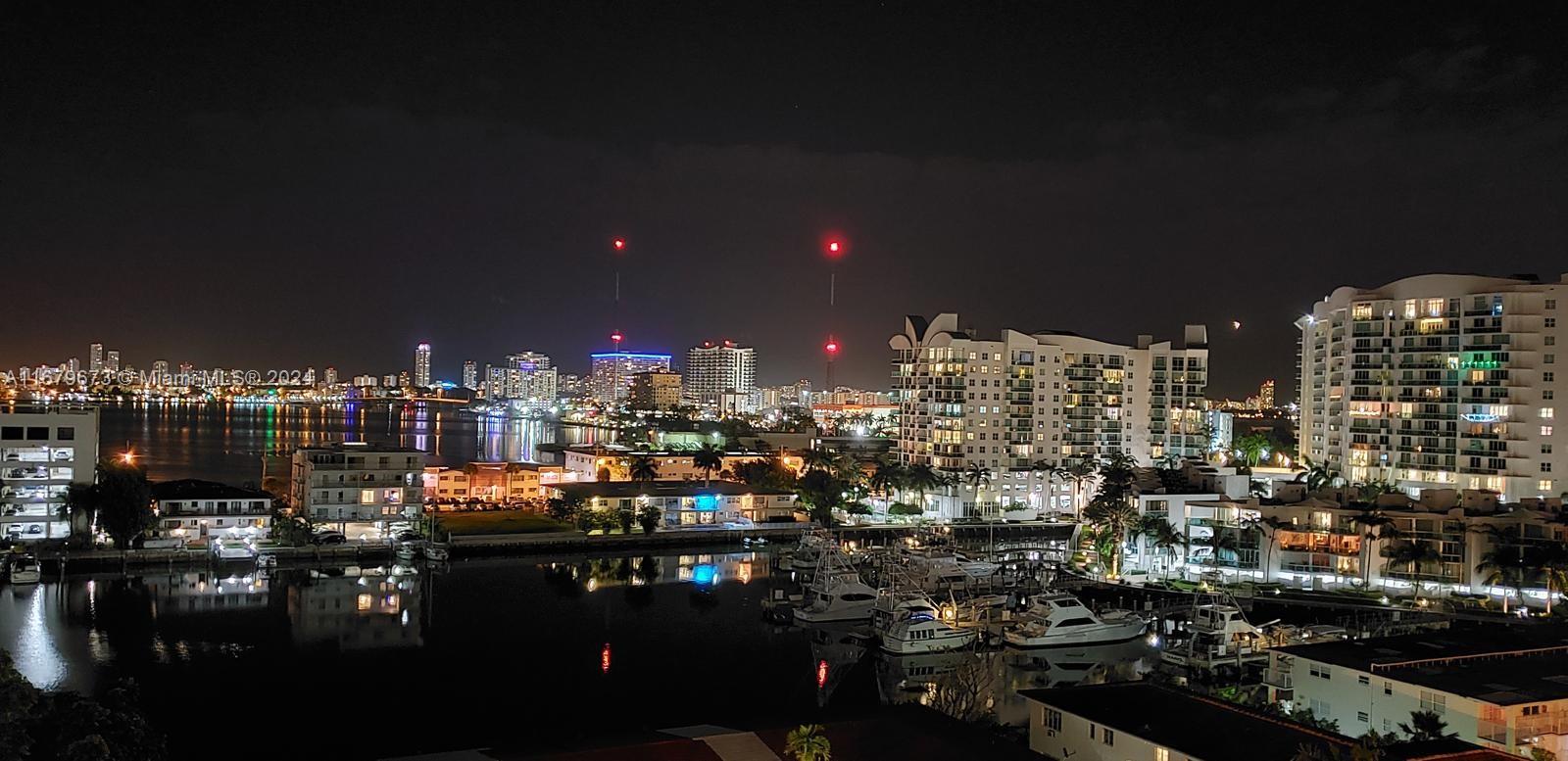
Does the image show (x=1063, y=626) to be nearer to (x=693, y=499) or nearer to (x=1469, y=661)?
(x=1469, y=661)

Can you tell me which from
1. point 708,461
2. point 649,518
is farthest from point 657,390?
point 649,518

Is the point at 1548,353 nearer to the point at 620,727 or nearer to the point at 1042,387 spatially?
the point at 1042,387

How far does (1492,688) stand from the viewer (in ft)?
39.0

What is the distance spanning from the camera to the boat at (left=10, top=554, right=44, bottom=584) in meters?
23.3

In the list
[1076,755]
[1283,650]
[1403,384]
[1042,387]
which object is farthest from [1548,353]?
[1076,755]

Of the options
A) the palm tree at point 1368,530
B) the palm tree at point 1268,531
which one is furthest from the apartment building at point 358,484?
the palm tree at point 1368,530

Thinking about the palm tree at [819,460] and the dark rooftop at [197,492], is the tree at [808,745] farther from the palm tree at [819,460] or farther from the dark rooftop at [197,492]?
the palm tree at [819,460]

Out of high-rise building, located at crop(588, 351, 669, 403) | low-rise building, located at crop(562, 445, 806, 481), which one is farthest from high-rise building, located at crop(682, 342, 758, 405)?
low-rise building, located at crop(562, 445, 806, 481)

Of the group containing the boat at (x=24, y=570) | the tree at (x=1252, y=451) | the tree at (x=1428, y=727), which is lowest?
the boat at (x=24, y=570)

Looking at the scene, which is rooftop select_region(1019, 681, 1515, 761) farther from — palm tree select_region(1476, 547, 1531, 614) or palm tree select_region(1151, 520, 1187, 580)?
palm tree select_region(1151, 520, 1187, 580)

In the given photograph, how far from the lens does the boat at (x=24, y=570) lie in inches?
918

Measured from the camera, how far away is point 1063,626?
69.0 ft

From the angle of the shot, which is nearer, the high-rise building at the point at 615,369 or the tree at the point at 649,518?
the tree at the point at 649,518

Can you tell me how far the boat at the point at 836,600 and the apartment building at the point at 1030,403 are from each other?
15.8 metres
